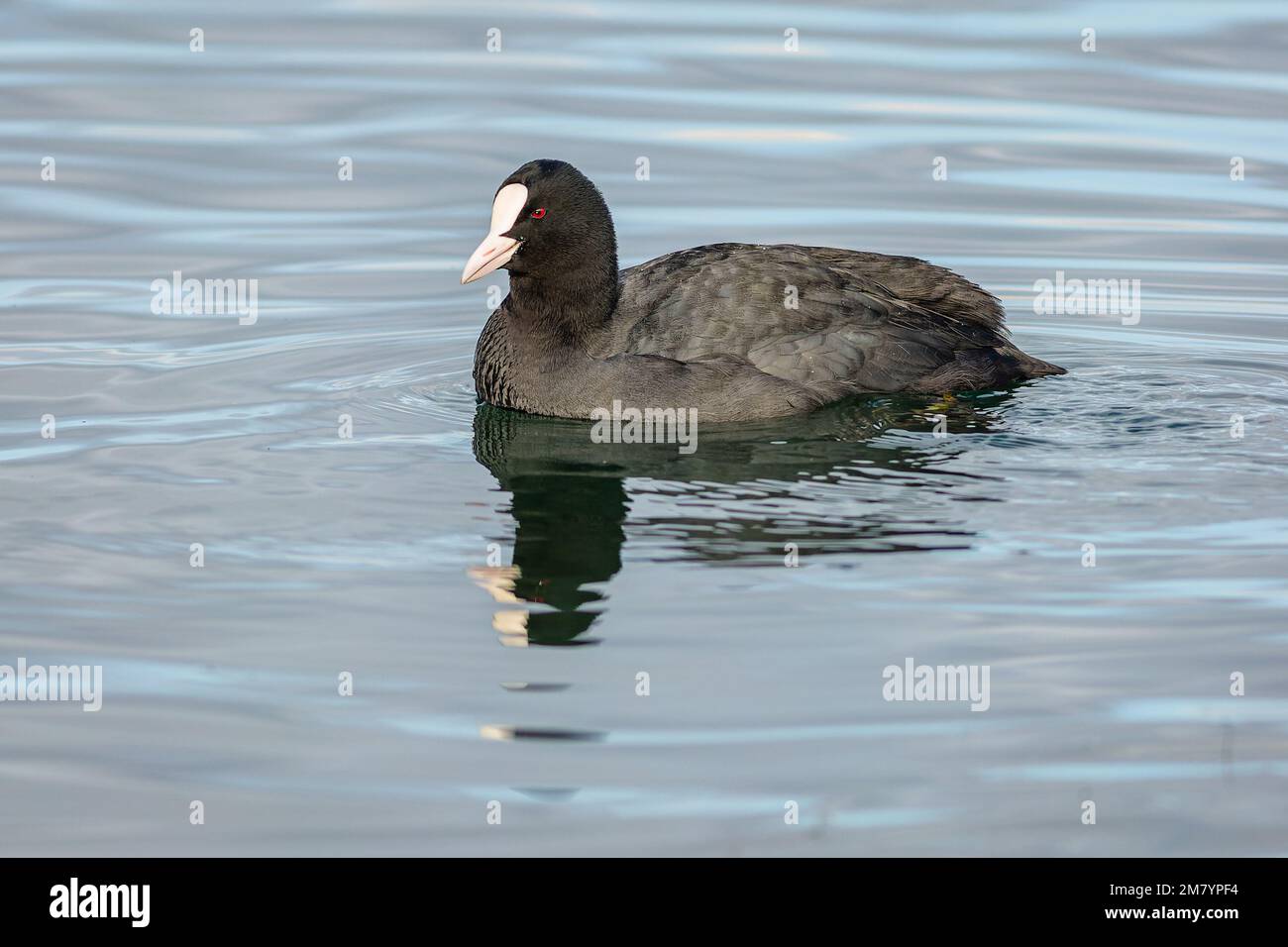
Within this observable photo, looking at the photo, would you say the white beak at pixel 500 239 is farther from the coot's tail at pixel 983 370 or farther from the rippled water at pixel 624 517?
the coot's tail at pixel 983 370

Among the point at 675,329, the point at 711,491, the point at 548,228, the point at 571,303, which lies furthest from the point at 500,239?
the point at 711,491

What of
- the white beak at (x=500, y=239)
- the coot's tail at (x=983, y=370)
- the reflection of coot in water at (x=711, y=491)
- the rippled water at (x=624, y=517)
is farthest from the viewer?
the coot's tail at (x=983, y=370)

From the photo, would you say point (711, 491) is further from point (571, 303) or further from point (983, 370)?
point (983, 370)

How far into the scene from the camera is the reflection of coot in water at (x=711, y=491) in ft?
27.1

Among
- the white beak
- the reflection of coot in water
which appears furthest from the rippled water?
the white beak

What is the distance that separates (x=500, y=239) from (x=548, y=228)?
0.26m

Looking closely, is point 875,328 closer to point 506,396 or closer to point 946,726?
point 506,396

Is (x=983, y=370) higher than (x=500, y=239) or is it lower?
lower

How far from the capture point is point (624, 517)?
29.1 feet

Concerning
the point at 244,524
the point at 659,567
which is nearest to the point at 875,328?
the point at 659,567

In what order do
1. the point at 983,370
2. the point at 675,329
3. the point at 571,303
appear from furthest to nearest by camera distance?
the point at 983,370, the point at 571,303, the point at 675,329

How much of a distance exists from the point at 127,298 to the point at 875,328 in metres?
5.30

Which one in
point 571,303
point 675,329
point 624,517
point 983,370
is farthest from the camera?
point 983,370

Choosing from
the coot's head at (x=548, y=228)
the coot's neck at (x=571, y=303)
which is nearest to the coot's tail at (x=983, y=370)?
the coot's neck at (x=571, y=303)
